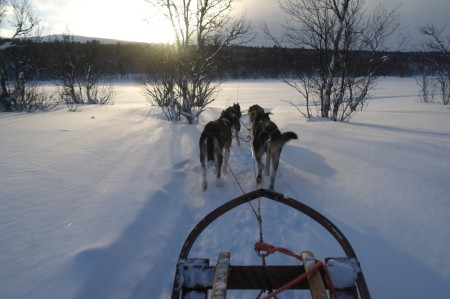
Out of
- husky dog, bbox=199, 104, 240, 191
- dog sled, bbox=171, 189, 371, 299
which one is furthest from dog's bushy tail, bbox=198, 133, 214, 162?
dog sled, bbox=171, 189, 371, 299

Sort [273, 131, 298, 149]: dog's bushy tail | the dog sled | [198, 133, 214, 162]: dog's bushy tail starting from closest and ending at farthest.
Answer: the dog sled
[273, 131, 298, 149]: dog's bushy tail
[198, 133, 214, 162]: dog's bushy tail

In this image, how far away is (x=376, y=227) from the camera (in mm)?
3131

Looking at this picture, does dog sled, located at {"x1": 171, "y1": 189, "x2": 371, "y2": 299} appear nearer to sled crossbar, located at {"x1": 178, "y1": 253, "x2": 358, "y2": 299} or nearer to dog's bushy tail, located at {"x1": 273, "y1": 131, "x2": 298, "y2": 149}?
sled crossbar, located at {"x1": 178, "y1": 253, "x2": 358, "y2": 299}

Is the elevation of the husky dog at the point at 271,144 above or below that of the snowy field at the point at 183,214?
above

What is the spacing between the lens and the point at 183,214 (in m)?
3.87

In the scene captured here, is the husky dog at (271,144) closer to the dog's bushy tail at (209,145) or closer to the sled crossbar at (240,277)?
the dog's bushy tail at (209,145)

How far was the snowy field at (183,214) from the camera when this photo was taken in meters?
2.40

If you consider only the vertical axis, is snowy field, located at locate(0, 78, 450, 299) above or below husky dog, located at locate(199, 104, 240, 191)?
below

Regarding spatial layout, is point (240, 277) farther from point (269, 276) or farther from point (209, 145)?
point (209, 145)

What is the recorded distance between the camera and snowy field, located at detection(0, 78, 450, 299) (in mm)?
2398

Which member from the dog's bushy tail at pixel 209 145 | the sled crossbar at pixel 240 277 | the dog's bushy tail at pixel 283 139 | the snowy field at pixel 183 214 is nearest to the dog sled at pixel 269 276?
the sled crossbar at pixel 240 277

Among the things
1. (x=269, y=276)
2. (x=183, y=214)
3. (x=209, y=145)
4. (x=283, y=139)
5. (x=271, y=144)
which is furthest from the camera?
(x=209, y=145)

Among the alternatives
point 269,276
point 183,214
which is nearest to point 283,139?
point 183,214

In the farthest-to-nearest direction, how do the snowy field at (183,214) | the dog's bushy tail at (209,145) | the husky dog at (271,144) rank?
the dog's bushy tail at (209,145) → the husky dog at (271,144) → the snowy field at (183,214)
